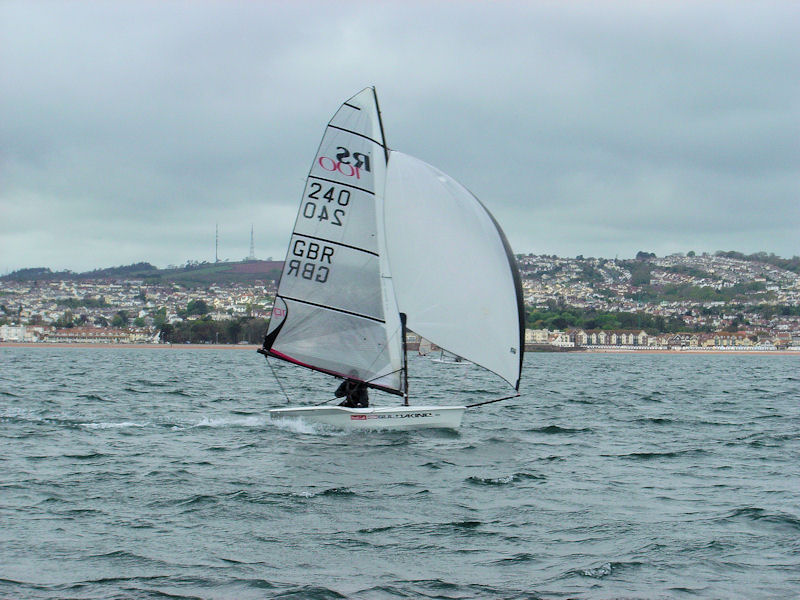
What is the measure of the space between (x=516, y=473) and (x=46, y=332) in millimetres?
134040

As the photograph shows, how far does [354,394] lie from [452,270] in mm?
2838

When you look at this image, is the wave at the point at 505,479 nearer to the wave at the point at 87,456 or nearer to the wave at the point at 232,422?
the wave at the point at 87,456

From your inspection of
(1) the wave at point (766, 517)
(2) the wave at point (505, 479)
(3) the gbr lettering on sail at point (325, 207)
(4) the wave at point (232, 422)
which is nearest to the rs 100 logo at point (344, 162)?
(3) the gbr lettering on sail at point (325, 207)

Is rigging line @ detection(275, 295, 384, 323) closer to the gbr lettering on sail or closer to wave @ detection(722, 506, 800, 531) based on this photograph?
the gbr lettering on sail

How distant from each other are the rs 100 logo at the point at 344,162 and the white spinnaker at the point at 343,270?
2cm

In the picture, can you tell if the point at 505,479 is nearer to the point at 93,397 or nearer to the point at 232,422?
the point at 232,422

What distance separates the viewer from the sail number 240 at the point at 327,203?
16828 mm

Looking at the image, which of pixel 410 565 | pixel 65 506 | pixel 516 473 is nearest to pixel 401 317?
pixel 516 473

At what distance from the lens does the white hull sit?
642 inches

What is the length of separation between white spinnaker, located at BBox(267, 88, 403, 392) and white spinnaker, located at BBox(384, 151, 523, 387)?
1.31 ft

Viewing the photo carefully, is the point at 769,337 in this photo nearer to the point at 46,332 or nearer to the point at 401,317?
the point at 46,332

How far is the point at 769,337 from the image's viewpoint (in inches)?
5625

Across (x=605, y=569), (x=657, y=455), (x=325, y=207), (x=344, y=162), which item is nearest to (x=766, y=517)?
(x=605, y=569)

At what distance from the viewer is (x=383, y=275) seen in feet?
55.8
